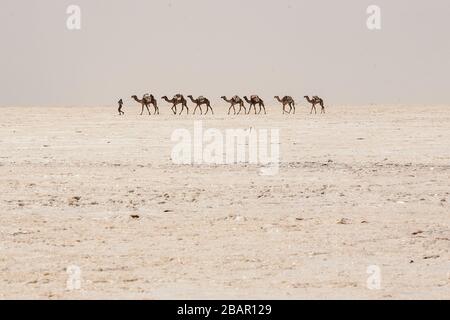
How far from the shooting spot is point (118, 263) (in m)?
7.77

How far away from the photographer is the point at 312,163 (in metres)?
16.5

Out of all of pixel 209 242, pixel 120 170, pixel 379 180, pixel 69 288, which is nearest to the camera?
pixel 69 288

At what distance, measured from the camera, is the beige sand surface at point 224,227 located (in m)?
7.05

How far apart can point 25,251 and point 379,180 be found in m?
6.87

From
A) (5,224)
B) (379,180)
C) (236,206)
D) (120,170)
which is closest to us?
(5,224)

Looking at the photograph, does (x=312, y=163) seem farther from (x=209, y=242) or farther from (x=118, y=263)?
(x=118, y=263)

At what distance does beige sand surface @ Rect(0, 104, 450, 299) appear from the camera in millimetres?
7055

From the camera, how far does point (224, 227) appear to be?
9586 mm
